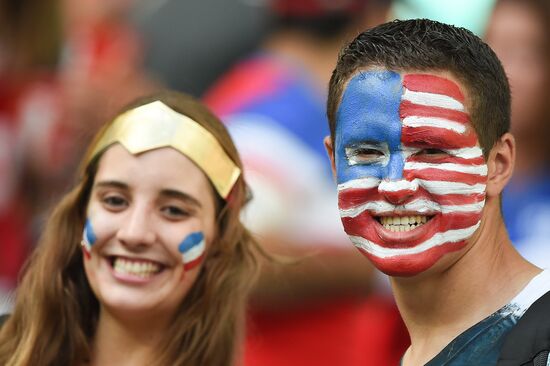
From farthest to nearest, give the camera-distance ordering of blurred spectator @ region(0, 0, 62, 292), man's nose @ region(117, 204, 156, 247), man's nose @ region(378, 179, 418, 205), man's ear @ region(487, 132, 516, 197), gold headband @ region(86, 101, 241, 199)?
blurred spectator @ region(0, 0, 62, 292) < gold headband @ region(86, 101, 241, 199) < man's nose @ region(117, 204, 156, 247) < man's ear @ region(487, 132, 516, 197) < man's nose @ region(378, 179, 418, 205)

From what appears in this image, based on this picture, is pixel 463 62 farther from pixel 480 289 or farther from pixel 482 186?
pixel 480 289

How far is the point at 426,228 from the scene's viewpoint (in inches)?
123

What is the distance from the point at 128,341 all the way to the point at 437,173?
1.51m

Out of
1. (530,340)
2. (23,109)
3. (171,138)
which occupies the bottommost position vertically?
(530,340)

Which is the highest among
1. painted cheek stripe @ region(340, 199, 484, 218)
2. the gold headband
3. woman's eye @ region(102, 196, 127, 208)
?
the gold headband

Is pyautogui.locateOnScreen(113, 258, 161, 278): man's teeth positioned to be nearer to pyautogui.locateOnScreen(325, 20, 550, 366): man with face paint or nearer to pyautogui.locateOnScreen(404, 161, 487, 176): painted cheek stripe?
pyautogui.locateOnScreen(325, 20, 550, 366): man with face paint

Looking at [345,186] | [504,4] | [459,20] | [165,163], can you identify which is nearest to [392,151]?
[345,186]

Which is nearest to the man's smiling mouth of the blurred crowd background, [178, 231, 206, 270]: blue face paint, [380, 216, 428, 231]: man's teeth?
[380, 216, 428, 231]: man's teeth

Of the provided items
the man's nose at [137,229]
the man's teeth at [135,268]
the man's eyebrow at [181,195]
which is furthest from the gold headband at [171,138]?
the man's teeth at [135,268]

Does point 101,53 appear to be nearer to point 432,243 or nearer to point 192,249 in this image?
point 192,249

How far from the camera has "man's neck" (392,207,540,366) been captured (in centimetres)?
315

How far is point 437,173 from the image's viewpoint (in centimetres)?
310

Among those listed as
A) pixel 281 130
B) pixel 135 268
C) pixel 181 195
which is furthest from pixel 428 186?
pixel 281 130

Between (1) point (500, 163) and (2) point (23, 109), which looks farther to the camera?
(2) point (23, 109)
